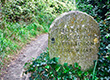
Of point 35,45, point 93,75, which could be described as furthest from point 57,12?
point 93,75

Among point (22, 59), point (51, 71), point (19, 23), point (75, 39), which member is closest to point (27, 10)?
point (19, 23)

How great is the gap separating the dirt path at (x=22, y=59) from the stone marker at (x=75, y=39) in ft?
4.16

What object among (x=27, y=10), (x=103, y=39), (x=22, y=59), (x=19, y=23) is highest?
(x=27, y=10)

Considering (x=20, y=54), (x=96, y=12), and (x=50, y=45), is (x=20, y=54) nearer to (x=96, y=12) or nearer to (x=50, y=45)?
(x=50, y=45)

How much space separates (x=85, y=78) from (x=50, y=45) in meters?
1.13

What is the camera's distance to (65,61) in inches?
99.0

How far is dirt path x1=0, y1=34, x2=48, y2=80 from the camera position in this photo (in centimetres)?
319

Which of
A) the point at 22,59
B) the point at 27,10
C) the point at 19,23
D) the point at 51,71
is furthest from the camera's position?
the point at 27,10

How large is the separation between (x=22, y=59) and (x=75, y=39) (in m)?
2.39

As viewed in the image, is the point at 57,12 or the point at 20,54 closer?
the point at 20,54

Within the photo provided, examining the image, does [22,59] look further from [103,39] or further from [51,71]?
[103,39]

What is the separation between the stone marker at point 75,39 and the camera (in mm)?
2346

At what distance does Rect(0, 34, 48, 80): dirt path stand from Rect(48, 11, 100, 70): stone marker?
1269mm

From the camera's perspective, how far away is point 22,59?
405 centimetres
